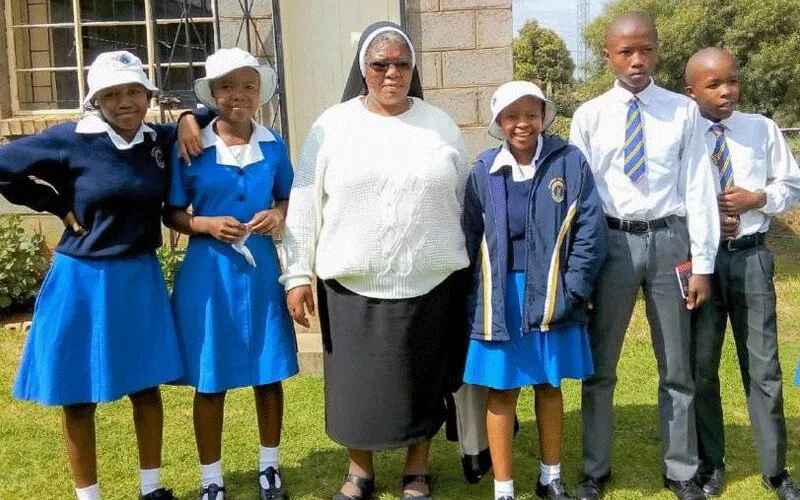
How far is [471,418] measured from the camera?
389cm

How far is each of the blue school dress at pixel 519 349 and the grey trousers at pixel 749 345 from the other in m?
0.62

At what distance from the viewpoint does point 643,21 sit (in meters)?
3.45

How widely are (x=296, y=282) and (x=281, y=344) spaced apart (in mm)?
276

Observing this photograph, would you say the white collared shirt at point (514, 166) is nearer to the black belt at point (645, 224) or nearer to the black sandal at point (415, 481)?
the black belt at point (645, 224)

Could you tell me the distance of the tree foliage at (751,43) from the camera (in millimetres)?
22562

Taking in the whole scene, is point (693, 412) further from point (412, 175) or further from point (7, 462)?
point (7, 462)

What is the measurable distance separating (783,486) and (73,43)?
22.0ft

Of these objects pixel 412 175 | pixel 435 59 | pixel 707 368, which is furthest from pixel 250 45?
pixel 707 368

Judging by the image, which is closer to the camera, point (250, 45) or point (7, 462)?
point (7, 462)

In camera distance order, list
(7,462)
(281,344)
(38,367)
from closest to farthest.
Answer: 1. (38,367)
2. (281,344)
3. (7,462)

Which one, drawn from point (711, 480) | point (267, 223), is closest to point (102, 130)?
point (267, 223)

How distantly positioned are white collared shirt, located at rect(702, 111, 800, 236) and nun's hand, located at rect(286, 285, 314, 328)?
1727 mm

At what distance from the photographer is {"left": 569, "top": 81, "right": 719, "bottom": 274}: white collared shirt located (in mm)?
3469

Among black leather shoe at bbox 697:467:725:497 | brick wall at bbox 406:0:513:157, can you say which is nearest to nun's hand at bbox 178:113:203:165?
black leather shoe at bbox 697:467:725:497
